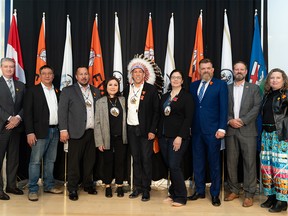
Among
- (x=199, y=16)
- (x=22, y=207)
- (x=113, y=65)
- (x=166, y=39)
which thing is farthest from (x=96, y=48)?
(x=22, y=207)

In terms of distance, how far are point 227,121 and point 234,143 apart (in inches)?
12.0

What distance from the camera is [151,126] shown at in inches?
134

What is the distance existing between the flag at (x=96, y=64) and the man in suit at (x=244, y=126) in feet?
5.85

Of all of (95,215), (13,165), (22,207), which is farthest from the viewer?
(13,165)

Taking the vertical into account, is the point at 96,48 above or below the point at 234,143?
above

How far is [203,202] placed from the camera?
341 centimetres

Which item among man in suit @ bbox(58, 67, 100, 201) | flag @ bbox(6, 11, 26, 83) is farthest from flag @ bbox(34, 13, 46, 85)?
man in suit @ bbox(58, 67, 100, 201)

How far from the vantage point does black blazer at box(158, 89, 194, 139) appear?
319cm

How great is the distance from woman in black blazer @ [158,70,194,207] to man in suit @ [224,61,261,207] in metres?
0.56

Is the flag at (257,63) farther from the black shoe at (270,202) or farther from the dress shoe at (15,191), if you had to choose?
the dress shoe at (15,191)

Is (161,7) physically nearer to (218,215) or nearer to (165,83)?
(165,83)

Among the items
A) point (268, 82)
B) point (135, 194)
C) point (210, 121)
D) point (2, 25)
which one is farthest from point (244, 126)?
point (2, 25)

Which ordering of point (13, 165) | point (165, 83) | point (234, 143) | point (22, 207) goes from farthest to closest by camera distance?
point (165, 83) < point (13, 165) < point (234, 143) < point (22, 207)

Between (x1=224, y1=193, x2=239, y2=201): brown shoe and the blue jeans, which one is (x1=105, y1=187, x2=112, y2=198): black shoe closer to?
the blue jeans
